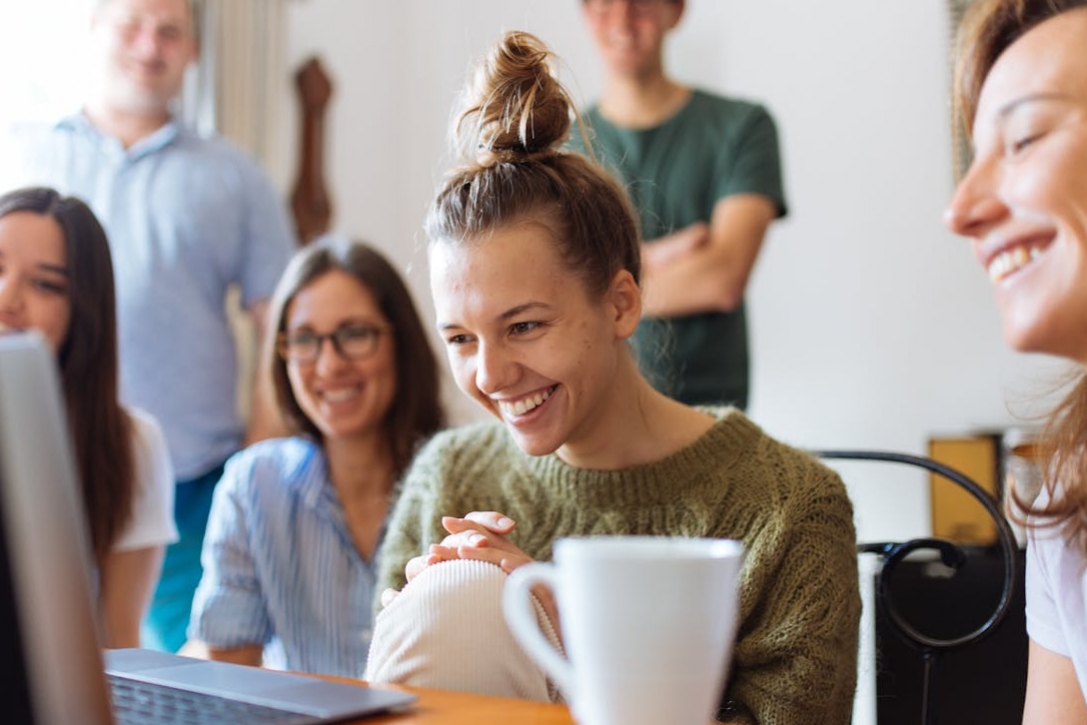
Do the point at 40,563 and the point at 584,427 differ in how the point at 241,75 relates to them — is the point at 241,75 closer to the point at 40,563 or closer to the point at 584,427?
the point at 584,427

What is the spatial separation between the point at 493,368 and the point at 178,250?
1.65m

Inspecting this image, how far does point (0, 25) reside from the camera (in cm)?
330

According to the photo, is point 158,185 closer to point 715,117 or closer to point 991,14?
point 715,117

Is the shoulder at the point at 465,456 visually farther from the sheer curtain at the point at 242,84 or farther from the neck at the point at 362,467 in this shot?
the sheer curtain at the point at 242,84

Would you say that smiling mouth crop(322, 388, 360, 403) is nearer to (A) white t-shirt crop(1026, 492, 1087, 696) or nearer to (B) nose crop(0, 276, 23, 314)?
(B) nose crop(0, 276, 23, 314)

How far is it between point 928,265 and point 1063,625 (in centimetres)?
268

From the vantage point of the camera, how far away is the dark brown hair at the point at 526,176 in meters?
1.40

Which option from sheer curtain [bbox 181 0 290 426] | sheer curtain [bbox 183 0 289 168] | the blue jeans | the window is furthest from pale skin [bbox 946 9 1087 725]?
sheer curtain [bbox 183 0 289 168]

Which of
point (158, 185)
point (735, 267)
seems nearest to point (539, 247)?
point (735, 267)

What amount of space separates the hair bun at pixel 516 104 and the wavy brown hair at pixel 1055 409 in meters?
0.52

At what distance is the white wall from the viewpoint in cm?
354

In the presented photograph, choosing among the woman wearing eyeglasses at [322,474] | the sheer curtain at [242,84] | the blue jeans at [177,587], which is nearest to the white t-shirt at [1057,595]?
the woman wearing eyeglasses at [322,474]

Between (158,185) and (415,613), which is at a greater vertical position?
(158,185)

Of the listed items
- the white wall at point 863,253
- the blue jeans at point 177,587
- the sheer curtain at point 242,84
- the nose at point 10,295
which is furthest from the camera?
the sheer curtain at point 242,84
